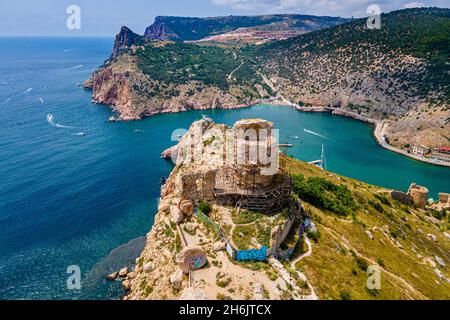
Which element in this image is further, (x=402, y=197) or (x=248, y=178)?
(x=402, y=197)

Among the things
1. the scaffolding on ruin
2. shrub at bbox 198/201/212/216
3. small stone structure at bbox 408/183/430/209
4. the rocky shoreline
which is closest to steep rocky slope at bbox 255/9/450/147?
the rocky shoreline

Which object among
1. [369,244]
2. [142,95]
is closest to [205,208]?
[369,244]

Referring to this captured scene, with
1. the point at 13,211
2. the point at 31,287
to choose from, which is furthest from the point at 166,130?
the point at 31,287

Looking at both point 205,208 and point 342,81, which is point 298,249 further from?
point 342,81

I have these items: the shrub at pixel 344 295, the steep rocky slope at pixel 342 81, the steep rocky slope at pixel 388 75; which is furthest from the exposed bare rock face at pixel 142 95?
the shrub at pixel 344 295

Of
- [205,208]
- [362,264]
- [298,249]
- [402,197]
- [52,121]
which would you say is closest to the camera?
[298,249]
